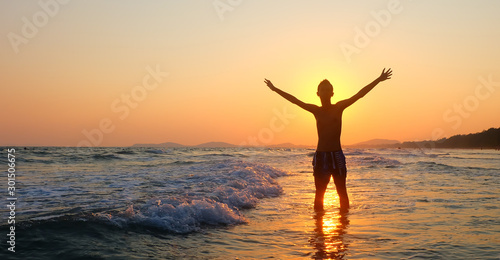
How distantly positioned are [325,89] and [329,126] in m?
0.59

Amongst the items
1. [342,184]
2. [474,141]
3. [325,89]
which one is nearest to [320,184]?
[342,184]

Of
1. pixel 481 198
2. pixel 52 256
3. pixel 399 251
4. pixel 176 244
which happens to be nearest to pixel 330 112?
pixel 399 251

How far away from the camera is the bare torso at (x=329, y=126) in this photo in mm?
6547

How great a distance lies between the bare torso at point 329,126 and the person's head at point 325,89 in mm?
189

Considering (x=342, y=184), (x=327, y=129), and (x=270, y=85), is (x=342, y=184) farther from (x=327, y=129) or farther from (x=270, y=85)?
(x=270, y=85)

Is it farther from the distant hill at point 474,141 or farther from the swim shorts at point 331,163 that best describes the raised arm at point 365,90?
the distant hill at point 474,141

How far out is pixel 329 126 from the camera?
21.5 ft

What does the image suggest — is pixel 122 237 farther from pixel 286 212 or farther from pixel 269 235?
pixel 286 212

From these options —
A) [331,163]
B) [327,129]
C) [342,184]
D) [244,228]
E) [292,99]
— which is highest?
[292,99]

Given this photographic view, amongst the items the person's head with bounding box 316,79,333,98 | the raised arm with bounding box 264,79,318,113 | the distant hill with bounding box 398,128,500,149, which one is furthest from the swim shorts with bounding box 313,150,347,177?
the distant hill with bounding box 398,128,500,149

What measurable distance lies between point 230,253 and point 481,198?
24.1 feet

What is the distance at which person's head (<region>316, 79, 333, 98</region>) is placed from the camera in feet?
21.3

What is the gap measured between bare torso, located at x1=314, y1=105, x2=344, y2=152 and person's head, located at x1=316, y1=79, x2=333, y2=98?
0.19 m

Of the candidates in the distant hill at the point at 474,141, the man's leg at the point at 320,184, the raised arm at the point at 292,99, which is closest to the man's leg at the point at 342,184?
the man's leg at the point at 320,184
